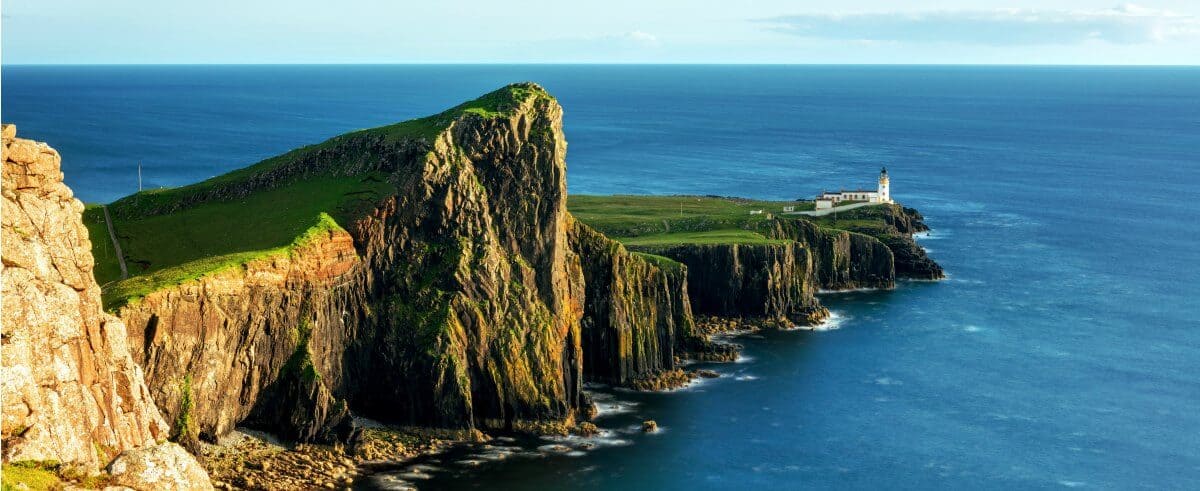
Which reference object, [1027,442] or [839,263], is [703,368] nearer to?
[1027,442]

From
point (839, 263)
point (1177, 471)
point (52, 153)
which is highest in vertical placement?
point (52, 153)

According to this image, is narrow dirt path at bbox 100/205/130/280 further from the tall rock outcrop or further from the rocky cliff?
the rocky cliff

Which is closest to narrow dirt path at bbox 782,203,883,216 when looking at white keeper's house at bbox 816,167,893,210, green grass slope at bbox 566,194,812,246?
white keeper's house at bbox 816,167,893,210

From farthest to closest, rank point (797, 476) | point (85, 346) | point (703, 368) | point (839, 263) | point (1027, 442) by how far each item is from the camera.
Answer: point (839, 263) → point (703, 368) → point (1027, 442) → point (797, 476) → point (85, 346)

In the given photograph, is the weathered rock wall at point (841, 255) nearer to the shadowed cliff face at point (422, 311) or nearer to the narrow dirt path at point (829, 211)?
the narrow dirt path at point (829, 211)

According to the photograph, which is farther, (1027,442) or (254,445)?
(1027,442)

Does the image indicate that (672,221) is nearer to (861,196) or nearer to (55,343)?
Answer: (861,196)

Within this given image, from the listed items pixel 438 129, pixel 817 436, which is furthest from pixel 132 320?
pixel 817 436
